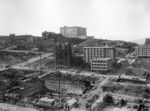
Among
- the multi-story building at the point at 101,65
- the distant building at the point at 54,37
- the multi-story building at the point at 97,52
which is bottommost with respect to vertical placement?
the multi-story building at the point at 101,65

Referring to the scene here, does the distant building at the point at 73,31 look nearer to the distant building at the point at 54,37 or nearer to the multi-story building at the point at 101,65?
the distant building at the point at 54,37

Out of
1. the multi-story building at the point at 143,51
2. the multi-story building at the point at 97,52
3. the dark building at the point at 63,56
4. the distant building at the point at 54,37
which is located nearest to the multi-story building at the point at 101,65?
the dark building at the point at 63,56

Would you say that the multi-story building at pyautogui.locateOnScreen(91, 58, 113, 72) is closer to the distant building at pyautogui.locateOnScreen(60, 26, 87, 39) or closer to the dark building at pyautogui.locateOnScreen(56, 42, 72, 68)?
the dark building at pyautogui.locateOnScreen(56, 42, 72, 68)

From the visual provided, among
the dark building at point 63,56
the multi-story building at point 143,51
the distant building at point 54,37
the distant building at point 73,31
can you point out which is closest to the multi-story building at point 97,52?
the dark building at point 63,56

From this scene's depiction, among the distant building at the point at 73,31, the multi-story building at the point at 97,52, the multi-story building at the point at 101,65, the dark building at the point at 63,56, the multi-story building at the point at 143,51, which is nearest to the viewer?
the multi-story building at the point at 101,65

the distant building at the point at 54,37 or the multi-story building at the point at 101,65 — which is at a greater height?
the distant building at the point at 54,37

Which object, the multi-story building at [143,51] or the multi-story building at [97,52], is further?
the multi-story building at [143,51]

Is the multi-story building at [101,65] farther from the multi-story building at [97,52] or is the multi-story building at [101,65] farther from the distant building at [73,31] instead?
the distant building at [73,31]

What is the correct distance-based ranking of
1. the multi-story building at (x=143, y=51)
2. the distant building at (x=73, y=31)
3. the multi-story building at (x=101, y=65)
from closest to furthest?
the multi-story building at (x=101, y=65), the multi-story building at (x=143, y=51), the distant building at (x=73, y=31)

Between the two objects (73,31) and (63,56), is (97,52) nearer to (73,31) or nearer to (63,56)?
(63,56)
